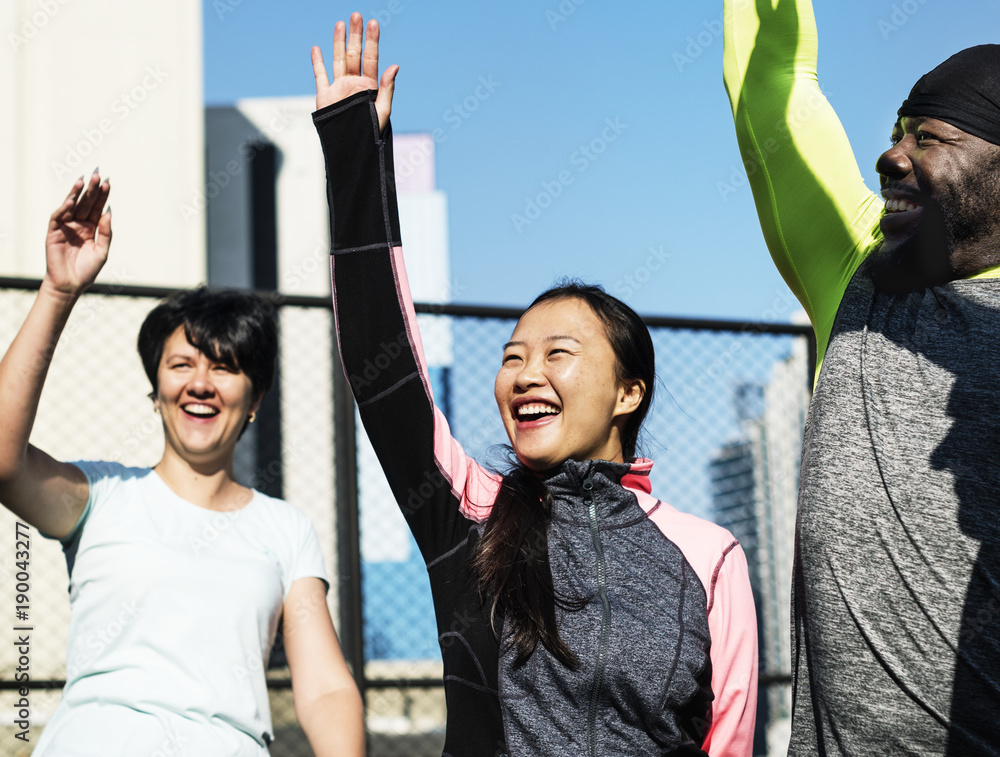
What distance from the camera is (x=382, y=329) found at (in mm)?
1553

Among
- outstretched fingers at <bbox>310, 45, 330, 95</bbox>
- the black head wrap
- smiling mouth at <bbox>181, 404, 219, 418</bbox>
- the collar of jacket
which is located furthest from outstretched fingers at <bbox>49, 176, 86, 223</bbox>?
the black head wrap

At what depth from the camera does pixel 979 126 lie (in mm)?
1465

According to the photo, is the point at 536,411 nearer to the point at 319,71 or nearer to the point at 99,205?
the point at 319,71

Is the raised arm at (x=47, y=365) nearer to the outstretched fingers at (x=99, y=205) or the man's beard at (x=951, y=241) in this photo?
the outstretched fingers at (x=99, y=205)

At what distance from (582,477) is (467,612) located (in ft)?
1.02

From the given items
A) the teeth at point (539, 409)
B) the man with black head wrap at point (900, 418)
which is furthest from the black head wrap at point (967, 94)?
the teeth at point (539, 409)

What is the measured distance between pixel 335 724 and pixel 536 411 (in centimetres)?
90

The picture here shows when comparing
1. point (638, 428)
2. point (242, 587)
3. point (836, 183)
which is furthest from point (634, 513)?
point (242, 587)

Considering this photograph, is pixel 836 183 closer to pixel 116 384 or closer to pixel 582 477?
pixel 582 477

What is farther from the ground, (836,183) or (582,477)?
(836,183)

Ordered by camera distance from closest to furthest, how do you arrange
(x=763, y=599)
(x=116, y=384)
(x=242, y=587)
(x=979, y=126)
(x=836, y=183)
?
(x=979, y=126)
(x=836, y=183)
(x=242, y=587)
(x=763, y=599)
(x=116, y=384)

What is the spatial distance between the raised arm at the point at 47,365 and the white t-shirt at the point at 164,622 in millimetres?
75

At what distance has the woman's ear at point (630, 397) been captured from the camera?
6.07 ft

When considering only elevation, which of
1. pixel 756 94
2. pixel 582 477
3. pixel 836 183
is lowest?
pixel 582 477
